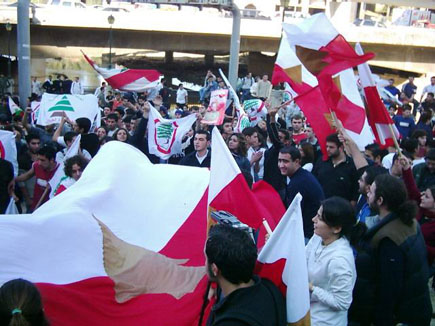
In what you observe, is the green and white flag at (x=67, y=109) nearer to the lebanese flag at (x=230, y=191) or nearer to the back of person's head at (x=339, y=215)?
the lebanese flag at (x=230, y=191)

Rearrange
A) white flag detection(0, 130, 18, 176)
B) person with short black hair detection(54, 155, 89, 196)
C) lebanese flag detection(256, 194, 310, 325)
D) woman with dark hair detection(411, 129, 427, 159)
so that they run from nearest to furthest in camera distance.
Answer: lebanese flag detection(256, 194, 310, 325) → person with short black hair detection(54, 155, 89, 196) → white flag detection(0, 130, 18, 176) → woman with dark hair detection(411, 129, 427, 159)

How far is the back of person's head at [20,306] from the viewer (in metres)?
2.37

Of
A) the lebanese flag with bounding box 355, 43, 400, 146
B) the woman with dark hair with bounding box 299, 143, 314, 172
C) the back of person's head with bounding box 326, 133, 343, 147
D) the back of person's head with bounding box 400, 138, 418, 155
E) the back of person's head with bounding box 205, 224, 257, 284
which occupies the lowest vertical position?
the woman with dark hair with bounding box 299, 143, 314, 172

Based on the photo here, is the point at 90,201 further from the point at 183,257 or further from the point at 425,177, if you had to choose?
the point at 425,177

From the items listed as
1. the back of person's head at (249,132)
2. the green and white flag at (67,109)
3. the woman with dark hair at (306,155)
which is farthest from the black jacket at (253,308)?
the green and white flag at (67,109)

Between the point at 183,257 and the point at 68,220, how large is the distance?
0.87m

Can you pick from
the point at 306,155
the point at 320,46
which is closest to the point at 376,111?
the point at 320,46

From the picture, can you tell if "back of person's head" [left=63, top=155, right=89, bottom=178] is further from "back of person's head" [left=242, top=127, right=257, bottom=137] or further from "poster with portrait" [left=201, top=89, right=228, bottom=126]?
"poster with portrait" [left=201, top=89, right=228, bottom=126]

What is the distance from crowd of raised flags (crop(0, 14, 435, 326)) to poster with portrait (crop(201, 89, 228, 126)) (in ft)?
13.9

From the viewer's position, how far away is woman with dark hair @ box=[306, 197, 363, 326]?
134 inches

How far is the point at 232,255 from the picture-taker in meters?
2.75

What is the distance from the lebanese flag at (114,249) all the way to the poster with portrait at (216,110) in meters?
5.47

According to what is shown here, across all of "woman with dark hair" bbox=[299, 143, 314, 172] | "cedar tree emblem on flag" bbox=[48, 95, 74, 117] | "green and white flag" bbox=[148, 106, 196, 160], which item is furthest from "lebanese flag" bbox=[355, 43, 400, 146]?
"cedar tree emblem on flag" bbox=[48, 95, 74, 117]

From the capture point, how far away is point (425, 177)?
257 inches
